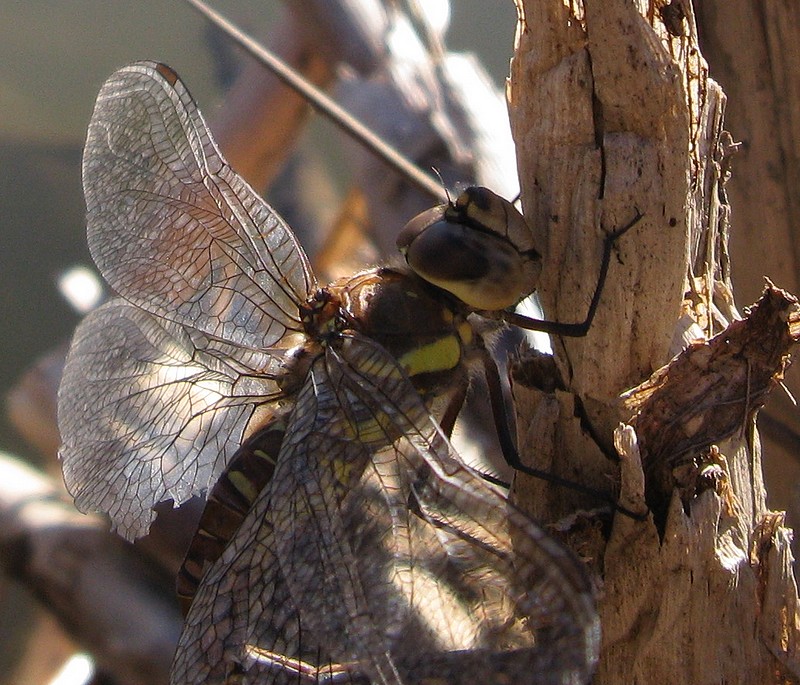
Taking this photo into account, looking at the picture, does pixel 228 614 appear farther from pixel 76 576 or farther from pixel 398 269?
pixel 76 576

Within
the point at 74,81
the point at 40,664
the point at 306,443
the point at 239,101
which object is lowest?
the point at 40,664

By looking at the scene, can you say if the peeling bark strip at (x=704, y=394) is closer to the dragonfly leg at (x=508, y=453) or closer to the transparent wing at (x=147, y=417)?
the dragonfly leg at (x=508, y=453)

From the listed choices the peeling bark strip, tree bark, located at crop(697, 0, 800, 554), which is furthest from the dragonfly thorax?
tree bark, located at crop(697, 0, 800, 554)

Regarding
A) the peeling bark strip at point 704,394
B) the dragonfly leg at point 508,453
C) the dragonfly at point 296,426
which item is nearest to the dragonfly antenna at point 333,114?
the dragonfly at point 296,426

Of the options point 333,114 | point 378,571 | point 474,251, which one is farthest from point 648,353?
point 333,114

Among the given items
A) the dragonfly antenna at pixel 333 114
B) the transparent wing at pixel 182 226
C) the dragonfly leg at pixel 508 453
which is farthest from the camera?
the dragonfly antenna at pixel 333 114

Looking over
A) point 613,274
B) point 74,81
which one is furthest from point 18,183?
point 613,274

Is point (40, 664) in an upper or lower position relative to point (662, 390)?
lower

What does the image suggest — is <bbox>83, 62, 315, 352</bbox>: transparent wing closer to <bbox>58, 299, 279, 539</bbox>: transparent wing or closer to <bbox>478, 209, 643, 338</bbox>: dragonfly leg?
<bbox>58, 299, 279, 539</bbox>: transparent wing
